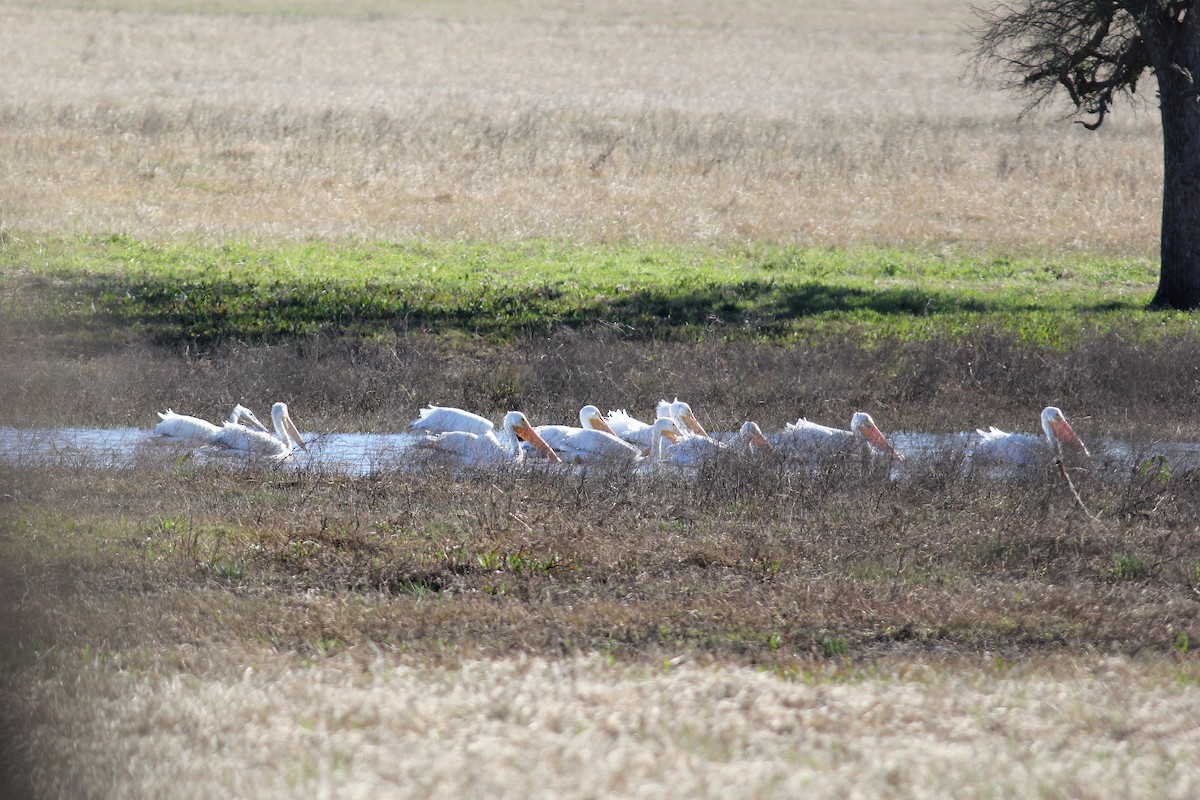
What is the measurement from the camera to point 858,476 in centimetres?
884

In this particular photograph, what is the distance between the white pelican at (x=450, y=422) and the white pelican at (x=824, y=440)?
222cm

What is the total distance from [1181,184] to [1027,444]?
28.8 feet

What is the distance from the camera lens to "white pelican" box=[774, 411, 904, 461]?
9469 millimetres

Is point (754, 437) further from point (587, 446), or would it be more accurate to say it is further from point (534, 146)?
point (534, 146)

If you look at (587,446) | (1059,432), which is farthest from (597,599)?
(1059,432)

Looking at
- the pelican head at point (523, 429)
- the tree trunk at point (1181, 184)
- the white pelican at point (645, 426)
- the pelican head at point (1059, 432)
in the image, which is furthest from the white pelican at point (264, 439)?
the tree trunk at point (1181, 184)

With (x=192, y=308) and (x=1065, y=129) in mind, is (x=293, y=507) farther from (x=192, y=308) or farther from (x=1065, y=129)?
(x=1065, y=129)

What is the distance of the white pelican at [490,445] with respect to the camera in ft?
31.5

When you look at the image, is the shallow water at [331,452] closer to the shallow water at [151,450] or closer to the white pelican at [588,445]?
the shallow water at [151,450]

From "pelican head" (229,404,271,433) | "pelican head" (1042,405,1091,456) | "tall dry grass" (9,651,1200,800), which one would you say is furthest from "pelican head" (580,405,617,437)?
"tall dry grass" (9,651,1200,800)

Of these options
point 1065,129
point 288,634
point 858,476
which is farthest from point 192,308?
point 1065,129

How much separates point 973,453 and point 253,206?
15.5 meters

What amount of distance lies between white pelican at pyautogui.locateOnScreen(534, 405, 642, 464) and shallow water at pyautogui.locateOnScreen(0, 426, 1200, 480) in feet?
3.60

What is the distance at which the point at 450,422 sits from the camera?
10.4 metres
